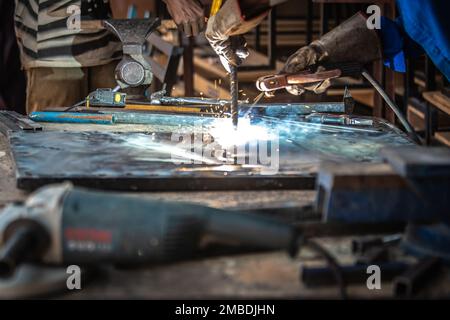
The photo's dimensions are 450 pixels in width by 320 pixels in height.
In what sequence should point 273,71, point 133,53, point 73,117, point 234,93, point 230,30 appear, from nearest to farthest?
point 230,30 < point 234,93 < point 73,117 < point 133,53 < point 273,71

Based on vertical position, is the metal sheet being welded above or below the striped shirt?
below

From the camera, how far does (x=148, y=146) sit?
100 inches

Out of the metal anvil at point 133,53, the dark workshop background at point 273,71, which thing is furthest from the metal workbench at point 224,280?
the dark workshop background at point 273,71

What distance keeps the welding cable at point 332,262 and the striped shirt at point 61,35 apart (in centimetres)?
274

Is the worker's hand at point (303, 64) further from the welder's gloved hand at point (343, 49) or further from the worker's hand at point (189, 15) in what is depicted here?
the worker's hand at point (189, 15)

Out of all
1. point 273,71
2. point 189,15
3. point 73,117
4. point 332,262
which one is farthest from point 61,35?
point 332,262

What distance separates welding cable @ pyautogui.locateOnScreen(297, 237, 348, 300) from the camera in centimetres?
145

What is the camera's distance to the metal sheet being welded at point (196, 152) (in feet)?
6.95

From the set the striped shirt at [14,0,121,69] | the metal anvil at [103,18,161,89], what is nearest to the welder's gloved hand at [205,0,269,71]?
the metal anvil at [103,18,161,89]

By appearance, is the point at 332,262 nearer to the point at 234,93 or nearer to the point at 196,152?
the point at 196,152

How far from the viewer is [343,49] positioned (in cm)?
310

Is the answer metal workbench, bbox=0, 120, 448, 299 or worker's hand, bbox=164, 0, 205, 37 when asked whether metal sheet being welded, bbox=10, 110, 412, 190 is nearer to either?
metal workbench, bbox=0, 120, 448, 299

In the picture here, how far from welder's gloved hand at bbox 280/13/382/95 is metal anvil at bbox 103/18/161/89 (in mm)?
622

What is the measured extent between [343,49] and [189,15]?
2.77 ft
